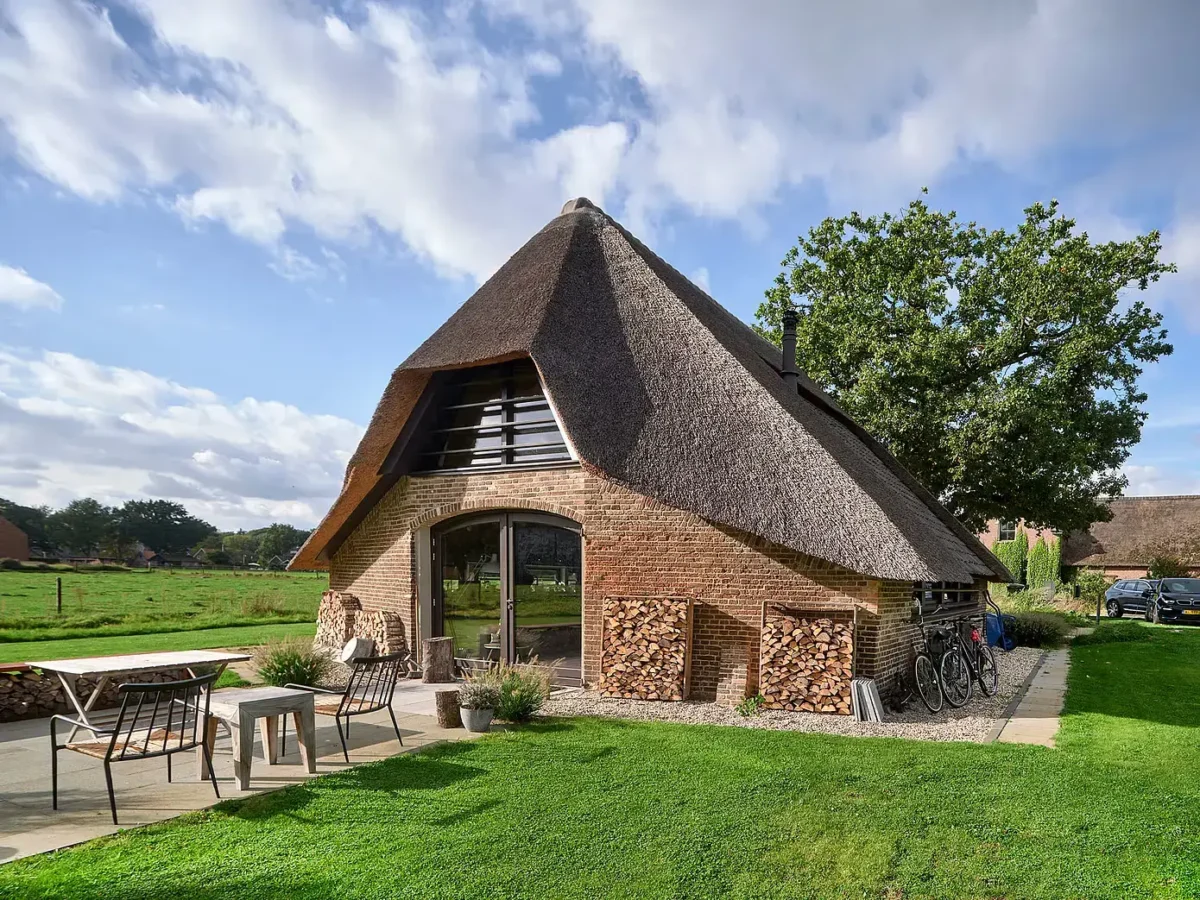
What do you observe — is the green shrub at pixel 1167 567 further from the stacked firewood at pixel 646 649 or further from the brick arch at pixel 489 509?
the brick arch at pixel 489 509

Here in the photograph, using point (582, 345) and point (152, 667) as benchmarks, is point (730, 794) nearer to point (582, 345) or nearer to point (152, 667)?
point (152, 667)

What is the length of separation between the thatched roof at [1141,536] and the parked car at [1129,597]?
6094 millimetres

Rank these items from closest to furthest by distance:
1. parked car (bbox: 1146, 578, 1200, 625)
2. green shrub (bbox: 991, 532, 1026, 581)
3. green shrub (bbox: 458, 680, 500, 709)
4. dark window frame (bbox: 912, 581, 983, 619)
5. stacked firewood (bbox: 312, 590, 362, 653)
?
green shrub (bbox: 458, 680, 500, 709) → dark window frame (bbox: 912, 581, 983, 619) → stacked firewood (bbox: 312, 590, 362, 653) → parked car (bbox: 1146, 578, 1200, 625) → green shrub (bbox: 991, 532, 1026, 581)

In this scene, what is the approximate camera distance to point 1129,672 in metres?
12.6

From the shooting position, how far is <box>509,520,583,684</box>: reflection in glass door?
1025 centimetres

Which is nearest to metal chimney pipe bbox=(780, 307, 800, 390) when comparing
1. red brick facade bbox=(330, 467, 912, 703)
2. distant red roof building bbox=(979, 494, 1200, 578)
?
red brick facade bbox=(330, 467, 912, 703)

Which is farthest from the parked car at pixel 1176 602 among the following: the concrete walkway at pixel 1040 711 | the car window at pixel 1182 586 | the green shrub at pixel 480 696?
the green shrub at pixel 480 696

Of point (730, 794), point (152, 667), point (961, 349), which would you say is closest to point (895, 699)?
point (730, 794)

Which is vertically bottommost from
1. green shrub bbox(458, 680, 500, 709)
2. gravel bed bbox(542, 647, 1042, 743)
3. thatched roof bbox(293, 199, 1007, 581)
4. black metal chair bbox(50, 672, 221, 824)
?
gravel bed bbox(542, 647, 1042, 743)

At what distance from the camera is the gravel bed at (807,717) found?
798 centimetres

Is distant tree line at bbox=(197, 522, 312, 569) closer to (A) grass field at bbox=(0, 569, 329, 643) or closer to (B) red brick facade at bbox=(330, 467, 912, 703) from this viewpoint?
(A) grass field at bbox=(0, 569, 329, 643)

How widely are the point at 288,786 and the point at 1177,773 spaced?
764 centimetres

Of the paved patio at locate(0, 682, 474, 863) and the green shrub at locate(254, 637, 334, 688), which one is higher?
the green shrub at locate(254, 637, 334, 688)

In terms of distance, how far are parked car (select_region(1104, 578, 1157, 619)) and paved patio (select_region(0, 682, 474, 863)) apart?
2861 cm
